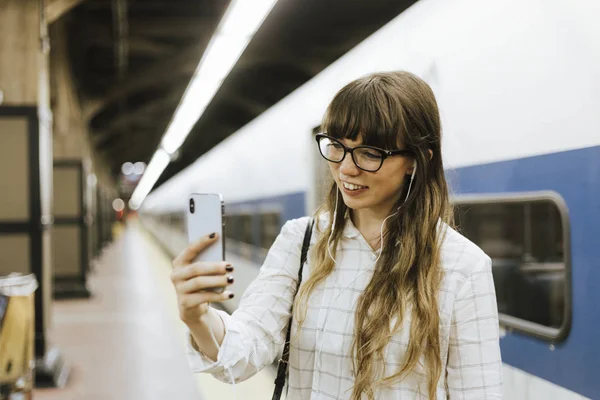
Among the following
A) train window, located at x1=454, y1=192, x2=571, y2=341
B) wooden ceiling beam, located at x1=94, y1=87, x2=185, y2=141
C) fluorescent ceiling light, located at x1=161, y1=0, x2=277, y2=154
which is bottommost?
train window, located at x1=454, y1=192, x2=571, y2=341

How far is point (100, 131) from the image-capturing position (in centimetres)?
2056

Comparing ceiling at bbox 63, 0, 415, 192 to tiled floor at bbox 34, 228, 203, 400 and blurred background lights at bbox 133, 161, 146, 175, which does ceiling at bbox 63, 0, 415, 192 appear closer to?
tiled floor at bbox 34, 228, 203, 400

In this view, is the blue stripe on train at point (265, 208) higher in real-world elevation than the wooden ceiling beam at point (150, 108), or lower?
lower

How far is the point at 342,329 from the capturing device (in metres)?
1.32

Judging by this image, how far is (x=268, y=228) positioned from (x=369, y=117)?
4.66 metres

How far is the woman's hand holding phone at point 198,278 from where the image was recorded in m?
1.08

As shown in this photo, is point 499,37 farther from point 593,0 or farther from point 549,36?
point 593,0

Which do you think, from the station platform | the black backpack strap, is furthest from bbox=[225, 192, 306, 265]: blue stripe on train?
the black backpack strap

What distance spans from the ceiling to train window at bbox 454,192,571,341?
549 centimetres

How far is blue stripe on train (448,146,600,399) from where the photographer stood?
185 centimetres

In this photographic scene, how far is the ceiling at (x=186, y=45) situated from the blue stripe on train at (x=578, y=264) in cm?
768

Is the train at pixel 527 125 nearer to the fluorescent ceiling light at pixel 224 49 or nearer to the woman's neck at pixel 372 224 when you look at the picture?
the woman's neck at pixel 372 224

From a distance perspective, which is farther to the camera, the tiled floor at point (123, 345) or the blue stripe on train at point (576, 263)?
the tiled floor at point (123, 345)

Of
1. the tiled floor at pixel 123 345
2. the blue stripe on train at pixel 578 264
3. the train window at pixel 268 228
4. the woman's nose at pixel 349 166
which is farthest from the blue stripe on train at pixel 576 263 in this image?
the train window at pixel 268 228
